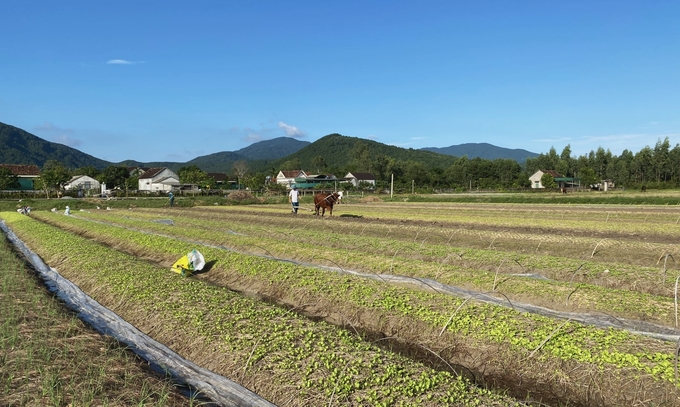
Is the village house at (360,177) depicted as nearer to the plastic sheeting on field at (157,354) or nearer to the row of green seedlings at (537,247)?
the row of green seedlings at (537,247)

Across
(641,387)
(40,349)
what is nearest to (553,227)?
(641,387)

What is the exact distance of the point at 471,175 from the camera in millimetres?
104625

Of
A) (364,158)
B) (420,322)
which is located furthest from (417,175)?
(420,322)

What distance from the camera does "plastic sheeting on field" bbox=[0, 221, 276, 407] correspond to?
5062 millimetres

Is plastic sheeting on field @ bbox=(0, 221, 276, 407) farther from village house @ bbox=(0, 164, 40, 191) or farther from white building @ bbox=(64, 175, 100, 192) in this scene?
white building @ bbox=(64, 175, 100, 192)

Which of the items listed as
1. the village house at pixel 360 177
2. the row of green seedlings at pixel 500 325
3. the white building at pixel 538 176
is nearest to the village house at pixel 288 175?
the village house at pixel 360 177

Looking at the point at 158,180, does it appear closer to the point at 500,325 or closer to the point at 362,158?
the point at 362,158

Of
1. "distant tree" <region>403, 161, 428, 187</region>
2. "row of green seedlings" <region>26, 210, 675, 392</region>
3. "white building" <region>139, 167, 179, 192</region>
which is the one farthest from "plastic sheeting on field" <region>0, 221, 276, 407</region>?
"white building" <region>139, 167, 179, 192</region>

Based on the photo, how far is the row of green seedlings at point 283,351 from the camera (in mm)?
4613

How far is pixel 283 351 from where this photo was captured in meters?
5.71

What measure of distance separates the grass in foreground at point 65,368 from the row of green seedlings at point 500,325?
13.4ft

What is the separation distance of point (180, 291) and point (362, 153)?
126278mm

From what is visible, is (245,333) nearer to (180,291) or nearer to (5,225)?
(180,291)

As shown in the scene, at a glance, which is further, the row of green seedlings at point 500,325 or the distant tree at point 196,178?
the distant tree at point 196,178
